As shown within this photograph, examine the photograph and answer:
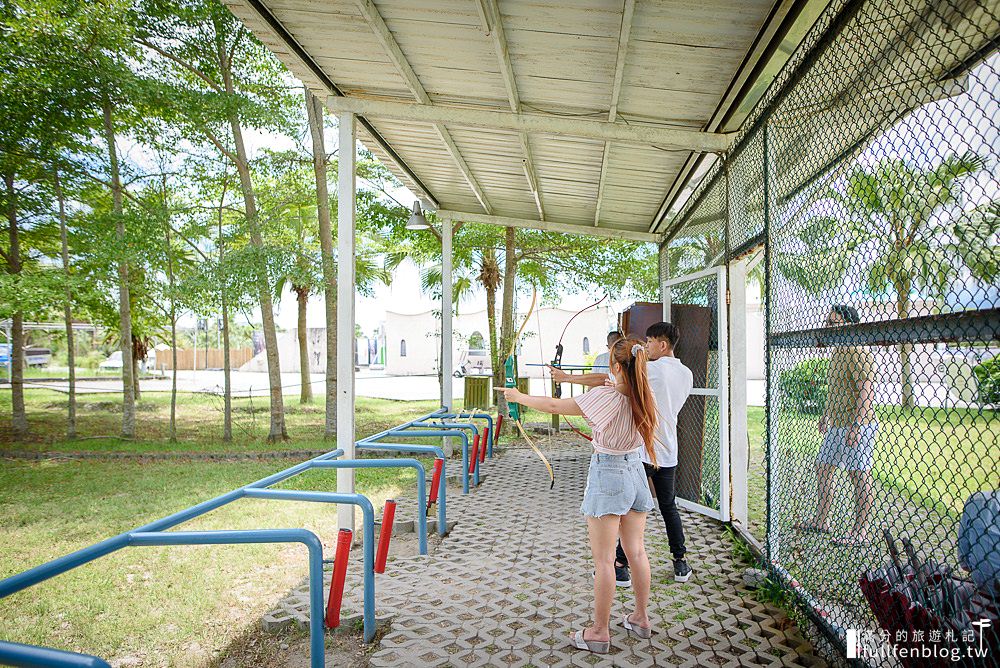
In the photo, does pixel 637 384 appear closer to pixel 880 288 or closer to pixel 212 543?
pixel 880 288

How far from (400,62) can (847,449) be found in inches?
148

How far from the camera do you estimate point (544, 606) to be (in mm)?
3877

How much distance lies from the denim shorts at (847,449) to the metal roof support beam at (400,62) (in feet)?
11.6

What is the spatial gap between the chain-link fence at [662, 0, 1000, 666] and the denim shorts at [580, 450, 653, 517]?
999 mm

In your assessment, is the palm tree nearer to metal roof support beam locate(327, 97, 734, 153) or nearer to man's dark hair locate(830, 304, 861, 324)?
man's dark hair locate(830, 304, 861, 324)

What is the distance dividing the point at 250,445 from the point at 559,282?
7.59 meters

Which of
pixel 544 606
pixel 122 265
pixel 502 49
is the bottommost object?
pixel 544 606

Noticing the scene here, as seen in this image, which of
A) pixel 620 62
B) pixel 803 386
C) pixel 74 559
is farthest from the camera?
pixel 803 386

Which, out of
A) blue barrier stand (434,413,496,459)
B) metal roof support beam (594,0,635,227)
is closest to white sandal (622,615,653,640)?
metal roof support beam (594,0,635,227)

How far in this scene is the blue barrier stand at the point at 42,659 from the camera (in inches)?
60.1

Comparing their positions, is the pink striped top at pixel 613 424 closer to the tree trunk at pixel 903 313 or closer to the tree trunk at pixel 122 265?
the tree trunk at pixel 903 313

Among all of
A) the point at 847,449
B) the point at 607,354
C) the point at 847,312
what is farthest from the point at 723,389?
the point at 847,312

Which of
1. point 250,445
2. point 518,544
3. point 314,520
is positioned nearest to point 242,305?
point 250,445

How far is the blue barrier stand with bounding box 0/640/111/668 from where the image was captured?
153 cm
